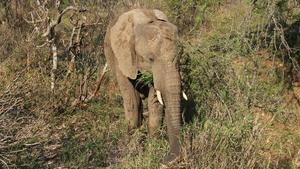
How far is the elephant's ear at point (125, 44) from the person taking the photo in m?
4.22

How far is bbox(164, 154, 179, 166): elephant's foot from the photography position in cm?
343

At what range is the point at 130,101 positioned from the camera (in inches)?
182

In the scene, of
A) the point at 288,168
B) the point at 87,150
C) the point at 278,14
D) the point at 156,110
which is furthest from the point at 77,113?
the point at 278,14

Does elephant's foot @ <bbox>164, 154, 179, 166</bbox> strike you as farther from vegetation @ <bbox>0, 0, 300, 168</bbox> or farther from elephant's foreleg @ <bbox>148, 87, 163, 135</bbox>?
elephant's foreleg @ <bbox>148, 87, 163, 135</bbox>

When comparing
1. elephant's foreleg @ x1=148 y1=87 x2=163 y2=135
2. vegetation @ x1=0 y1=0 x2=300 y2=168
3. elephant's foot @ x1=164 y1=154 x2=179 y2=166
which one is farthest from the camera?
elephant's foreleg @ x1=148 y1=87 x2=163 y2=135

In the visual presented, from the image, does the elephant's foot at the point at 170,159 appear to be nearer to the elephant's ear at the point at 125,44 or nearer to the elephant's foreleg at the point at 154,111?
the elephant's foreleg at the point at 154,111

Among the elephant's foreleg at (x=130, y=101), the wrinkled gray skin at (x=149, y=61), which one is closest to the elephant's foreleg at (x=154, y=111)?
the wrinkled gray skin at (x=149, y=61)

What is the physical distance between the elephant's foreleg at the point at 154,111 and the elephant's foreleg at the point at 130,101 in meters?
0.26

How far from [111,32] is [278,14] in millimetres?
3461

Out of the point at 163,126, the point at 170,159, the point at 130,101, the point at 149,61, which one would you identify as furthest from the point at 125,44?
the point at 170,159

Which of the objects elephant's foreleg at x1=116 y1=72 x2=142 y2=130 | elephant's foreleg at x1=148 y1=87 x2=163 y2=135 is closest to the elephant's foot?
elephant's foreleg at x1=148 y1=87 x2=163 y2=135

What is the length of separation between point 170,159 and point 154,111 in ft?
Result: 3.47

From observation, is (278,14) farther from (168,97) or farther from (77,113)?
(77,113)

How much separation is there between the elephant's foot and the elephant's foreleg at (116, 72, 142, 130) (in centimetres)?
121
